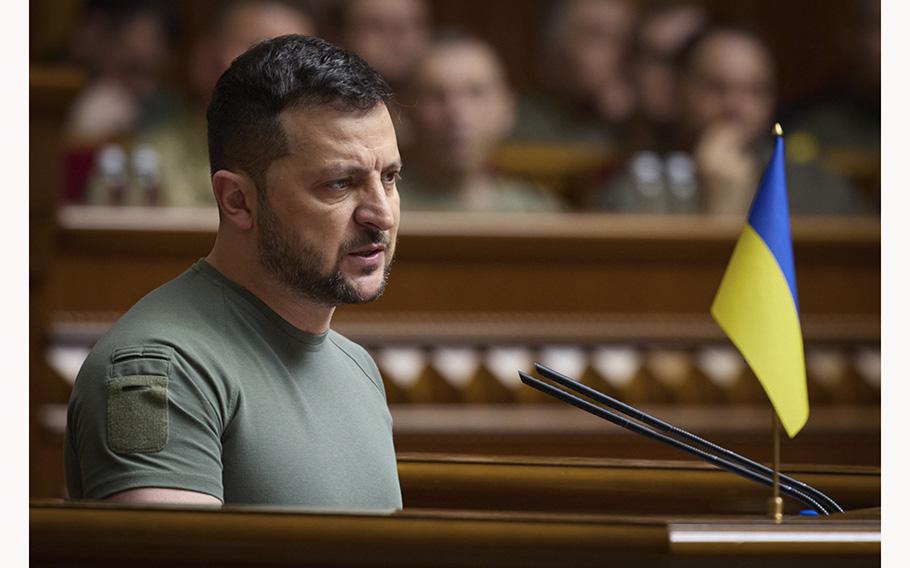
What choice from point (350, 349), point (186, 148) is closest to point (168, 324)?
point (350, 349)

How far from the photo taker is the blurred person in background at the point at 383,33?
4836 millimetres

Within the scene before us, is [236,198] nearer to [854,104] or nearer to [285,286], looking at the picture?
[285,286]

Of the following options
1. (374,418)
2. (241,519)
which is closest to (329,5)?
(374,418)

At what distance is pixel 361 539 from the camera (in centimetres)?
132

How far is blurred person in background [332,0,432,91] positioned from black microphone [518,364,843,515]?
317 centimetres

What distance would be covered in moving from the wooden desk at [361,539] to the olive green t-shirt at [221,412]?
157mm

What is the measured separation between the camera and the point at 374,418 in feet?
6.08

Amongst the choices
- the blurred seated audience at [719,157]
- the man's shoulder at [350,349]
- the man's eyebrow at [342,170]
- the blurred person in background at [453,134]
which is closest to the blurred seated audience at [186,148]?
the blurred person in background at [453,134]

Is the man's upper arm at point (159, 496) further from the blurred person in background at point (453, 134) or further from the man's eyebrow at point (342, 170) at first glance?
the blurred person in background at point (453, 134)

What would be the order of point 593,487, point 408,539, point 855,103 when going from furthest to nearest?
point 855,103 < point 593,487 < point 408,539

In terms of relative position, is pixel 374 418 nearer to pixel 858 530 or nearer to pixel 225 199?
pixel 225 199

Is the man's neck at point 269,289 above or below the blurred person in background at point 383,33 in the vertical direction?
below

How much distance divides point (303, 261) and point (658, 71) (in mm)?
3864

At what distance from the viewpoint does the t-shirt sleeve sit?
1.48 m
